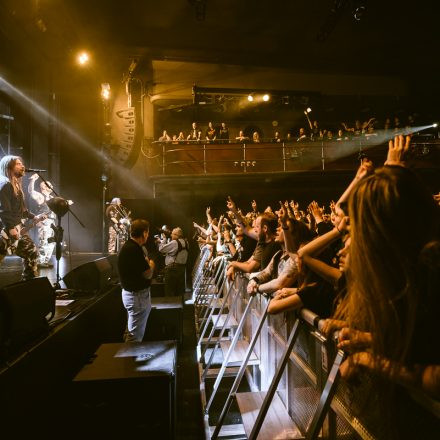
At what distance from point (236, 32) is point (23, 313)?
44.0 feet

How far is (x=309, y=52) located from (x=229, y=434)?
50.4ft

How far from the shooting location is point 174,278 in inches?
309

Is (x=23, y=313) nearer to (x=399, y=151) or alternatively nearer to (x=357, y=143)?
(x=399, y=151)

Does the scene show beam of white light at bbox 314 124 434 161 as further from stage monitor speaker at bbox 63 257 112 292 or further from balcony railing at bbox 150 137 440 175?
stage monitor speaker at bbox 63 257 112 292

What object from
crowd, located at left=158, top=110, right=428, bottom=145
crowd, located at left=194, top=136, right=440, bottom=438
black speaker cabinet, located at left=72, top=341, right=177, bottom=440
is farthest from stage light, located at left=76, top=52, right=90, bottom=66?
crowd, located at left=194, top=136, right=440, bottom=438

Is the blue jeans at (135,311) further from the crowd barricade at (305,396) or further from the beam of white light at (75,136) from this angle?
the beam of white light at (75,136)

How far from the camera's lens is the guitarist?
149 inches

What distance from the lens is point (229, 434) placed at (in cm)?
253

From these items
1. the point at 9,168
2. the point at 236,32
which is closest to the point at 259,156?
the point at 236,32

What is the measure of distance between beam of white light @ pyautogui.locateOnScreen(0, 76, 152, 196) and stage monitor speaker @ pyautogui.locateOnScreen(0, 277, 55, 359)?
7963mm

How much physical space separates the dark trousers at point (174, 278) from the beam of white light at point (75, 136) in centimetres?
569

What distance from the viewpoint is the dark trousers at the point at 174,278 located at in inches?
307

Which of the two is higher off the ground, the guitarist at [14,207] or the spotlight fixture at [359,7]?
the spotlight fixture at [359,7]

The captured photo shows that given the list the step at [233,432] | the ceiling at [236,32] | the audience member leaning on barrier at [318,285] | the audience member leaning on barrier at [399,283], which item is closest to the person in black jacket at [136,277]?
the step at [233,432]
